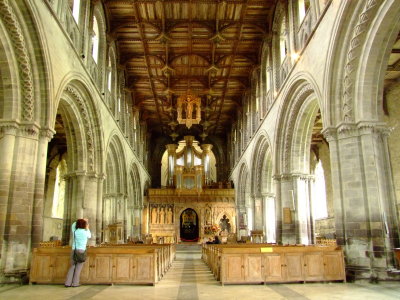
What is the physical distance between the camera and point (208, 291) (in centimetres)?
833

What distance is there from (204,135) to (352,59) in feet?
78.1

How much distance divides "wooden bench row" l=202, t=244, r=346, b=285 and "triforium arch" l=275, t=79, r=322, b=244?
6.24 meters

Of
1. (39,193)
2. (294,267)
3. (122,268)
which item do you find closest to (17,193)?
(39,193)

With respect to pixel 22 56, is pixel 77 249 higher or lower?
lower

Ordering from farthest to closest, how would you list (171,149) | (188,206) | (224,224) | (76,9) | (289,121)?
(171,149) < (224,224) < (188,206) < (289,121) < (76,9)

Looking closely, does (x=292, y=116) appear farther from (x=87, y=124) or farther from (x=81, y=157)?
(x=81, y=157)

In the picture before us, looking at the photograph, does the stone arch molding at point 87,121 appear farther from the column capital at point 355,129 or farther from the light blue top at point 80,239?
the column capital at point 355,129

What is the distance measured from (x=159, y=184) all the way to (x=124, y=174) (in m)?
13.5

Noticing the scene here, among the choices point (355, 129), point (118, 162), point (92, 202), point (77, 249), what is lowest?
point (77, 249)

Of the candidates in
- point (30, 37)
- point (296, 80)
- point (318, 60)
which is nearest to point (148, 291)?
point (30, 37)

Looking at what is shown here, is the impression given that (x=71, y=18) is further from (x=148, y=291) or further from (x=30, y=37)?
(x=148, y=291)

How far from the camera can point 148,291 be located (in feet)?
27.2

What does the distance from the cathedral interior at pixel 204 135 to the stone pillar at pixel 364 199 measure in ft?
0.11

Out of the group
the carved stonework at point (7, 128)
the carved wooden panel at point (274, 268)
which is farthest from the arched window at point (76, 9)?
the carved wooden panel at point (274, 268)
